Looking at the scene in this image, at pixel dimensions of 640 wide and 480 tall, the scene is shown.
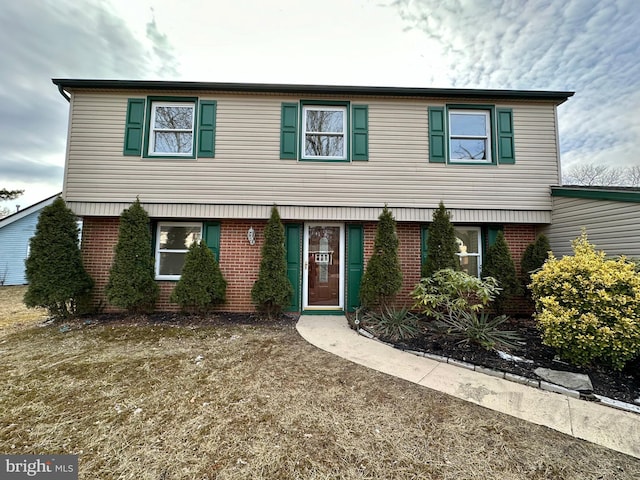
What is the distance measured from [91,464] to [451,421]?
2999mm

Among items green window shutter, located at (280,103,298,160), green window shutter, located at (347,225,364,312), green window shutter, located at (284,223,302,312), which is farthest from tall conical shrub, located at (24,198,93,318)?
green window shutter, located at (347,225,364,312)

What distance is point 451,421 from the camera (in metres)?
2.64

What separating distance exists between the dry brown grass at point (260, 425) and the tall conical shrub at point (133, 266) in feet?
5.73

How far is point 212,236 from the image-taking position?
6.66 m

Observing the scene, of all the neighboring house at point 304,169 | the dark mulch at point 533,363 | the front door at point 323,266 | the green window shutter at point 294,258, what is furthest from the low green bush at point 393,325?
the green window shutter at point 294,258

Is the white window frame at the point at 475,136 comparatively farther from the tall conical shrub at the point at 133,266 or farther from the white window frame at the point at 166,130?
the tall conical shrub at the point at 133,266

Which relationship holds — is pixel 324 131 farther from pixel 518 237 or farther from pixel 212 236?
pixel 518 237

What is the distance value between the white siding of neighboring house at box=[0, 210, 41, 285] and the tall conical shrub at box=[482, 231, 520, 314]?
59.9 feet

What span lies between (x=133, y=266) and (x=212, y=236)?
170 centimetres

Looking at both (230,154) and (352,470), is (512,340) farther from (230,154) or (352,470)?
(230,154)

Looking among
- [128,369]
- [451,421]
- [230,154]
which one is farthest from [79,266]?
[451,421]

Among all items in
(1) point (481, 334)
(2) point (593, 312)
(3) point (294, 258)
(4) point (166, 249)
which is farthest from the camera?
(4) point (166, 249)

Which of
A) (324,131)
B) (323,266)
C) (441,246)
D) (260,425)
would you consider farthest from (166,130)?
(441,246)

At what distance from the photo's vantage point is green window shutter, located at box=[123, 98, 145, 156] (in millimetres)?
6426
